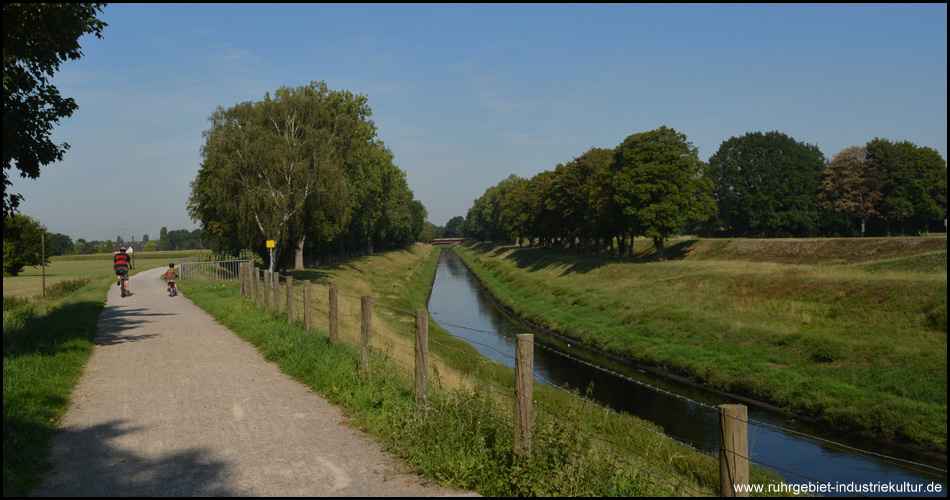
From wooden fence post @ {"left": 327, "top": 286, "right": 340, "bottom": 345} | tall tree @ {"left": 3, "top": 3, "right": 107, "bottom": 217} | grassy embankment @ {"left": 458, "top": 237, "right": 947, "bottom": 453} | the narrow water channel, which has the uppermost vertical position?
tall tree @ {"left": 3, "top": 3, "right": 107, "bottom": 217}

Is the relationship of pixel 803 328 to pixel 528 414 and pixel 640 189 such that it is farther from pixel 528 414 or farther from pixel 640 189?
pixel 640 189

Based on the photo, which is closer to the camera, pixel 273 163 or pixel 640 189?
pixel 273 163

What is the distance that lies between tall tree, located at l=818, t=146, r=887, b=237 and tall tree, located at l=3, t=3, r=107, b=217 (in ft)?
241

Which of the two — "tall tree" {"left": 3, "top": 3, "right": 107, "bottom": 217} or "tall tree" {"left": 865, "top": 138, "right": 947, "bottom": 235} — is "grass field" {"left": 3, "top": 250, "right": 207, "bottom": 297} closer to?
"tall tree" {"left": 3, "top": 3, "right": 107, "bottom": 217}

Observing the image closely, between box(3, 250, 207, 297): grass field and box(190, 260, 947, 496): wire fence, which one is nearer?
box(190, 260, 947, 496): wire fence

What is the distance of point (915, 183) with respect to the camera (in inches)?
2500

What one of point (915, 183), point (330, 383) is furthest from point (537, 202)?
point (330, 383)

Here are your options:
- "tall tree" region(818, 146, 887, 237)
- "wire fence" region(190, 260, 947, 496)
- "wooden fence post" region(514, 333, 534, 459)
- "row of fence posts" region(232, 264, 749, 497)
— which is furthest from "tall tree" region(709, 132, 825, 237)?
"wooden fence post" region(514, 333, 534, 459)

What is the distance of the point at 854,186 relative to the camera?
2714 inches

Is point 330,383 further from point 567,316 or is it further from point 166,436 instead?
point 567,316

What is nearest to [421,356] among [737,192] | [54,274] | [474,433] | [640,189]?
[474,433]

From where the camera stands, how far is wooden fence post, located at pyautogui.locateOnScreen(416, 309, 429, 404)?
8.24 meters

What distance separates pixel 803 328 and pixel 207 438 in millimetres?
23599

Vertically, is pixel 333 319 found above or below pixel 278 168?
below
